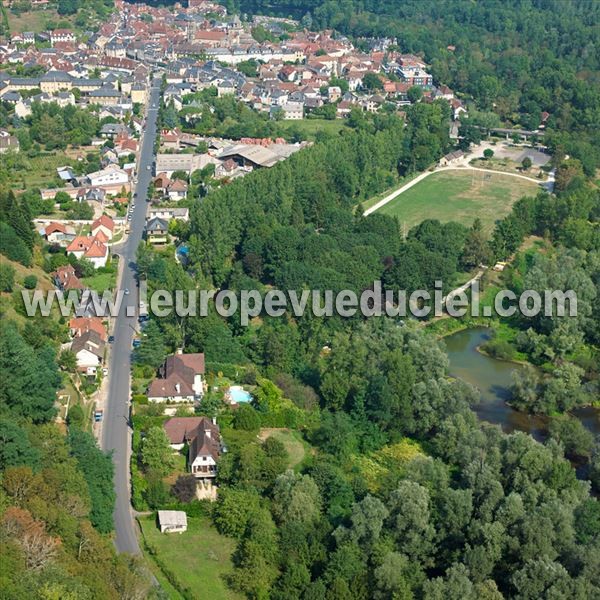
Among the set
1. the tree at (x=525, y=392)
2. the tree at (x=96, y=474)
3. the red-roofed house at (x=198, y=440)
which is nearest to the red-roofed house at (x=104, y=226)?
the red-roofed house at (x=198, y=440)

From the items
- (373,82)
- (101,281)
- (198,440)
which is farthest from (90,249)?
(373,82)

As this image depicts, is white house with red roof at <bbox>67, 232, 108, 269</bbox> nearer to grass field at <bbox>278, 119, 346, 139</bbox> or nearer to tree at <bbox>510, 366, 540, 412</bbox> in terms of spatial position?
tree at <bbox>510, 366, 540, 412</bbox>

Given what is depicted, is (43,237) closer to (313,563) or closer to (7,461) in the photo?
(7,461)

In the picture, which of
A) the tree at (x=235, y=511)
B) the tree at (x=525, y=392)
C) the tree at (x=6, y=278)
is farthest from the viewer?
the tree at (x=6, y=278)

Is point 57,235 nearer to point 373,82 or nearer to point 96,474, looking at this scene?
point 96,474

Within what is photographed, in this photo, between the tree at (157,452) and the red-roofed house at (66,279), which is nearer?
the tree at (157,452)

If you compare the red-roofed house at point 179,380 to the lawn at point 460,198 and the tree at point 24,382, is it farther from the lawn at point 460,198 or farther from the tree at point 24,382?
the lawn at point 460,198

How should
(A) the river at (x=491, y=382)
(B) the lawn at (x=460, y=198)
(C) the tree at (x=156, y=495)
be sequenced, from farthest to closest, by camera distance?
(B) the lawn at (x=460, y=198) < (A) the river at (x=491, y=382) < (C) the tree at (x=156, y=495)

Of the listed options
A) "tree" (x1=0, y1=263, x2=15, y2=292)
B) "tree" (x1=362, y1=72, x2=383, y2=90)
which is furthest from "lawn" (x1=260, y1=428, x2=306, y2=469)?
"tree" (x1=362, y1=72, x2=383, y2=90)

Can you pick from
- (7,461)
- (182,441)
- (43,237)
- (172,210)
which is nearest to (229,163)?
(172,210)

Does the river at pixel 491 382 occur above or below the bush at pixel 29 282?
below
